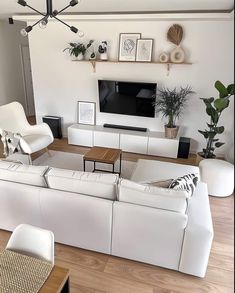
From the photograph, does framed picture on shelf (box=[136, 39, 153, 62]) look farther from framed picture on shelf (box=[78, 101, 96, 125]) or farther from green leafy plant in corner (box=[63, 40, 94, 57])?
framed picture on shelf (box=[78, 101, 96, 125])

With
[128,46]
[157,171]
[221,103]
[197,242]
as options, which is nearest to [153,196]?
[197,242]

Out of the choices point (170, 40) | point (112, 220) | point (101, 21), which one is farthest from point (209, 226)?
point (101, 21)

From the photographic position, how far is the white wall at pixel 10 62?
5.86 metres

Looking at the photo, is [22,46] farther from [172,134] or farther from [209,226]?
[209,226]

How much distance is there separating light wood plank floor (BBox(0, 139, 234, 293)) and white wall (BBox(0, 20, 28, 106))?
15.2 feet

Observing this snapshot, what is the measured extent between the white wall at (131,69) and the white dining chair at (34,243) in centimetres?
320

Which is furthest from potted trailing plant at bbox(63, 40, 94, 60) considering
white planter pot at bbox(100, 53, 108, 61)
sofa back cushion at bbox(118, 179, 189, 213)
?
sofa back cushion at bbox(118, 179, 189, 213)

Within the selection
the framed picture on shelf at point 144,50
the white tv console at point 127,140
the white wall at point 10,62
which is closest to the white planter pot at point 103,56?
the framed picture on shelf at point 144,50

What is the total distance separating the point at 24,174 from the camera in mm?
2309

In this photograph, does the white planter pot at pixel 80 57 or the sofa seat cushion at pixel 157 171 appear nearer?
the sofa seat cushion at pixel 157 171

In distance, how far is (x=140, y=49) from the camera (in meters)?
4.48

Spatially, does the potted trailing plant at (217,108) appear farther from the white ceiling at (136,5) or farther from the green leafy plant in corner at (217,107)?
the white ceiling at (136,5)

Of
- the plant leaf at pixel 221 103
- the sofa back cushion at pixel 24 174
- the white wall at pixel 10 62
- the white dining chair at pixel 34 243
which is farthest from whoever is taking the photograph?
the white wall at pixel 10 62

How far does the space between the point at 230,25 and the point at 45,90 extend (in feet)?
12.3
